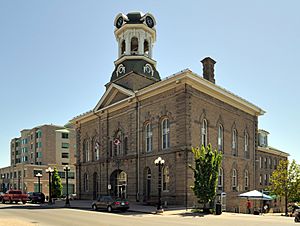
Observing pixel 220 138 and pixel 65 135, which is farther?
pixel 65 135

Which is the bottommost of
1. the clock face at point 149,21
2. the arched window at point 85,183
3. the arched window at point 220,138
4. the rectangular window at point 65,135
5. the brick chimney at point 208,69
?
the arched window at point 85,183

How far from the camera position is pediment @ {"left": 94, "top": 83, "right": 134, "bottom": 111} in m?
43.5

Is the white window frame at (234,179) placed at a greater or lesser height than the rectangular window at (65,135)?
lesser

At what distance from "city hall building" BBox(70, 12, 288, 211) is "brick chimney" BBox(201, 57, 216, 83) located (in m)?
0.11

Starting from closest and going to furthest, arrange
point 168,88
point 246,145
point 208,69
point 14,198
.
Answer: point 168,88
point 208,69
point 246,145
point 14,198

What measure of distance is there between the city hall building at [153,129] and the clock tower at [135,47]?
0.11 m

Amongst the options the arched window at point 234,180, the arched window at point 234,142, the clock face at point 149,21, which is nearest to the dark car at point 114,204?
the arched window at point 234,180

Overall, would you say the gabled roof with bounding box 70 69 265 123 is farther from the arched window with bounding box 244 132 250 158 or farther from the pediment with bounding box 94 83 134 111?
the arched window with bounding box 244 132 250 158

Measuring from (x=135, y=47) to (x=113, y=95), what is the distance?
8.22 m

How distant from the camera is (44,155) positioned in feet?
319

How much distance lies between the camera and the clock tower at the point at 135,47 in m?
46.8

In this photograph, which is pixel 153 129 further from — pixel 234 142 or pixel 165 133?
pixel 234 142

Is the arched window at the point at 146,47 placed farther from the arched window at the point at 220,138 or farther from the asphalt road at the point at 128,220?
the asphalt road at the point at 128,220

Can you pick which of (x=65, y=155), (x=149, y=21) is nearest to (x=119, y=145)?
(x=149, y=21)
